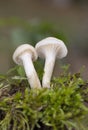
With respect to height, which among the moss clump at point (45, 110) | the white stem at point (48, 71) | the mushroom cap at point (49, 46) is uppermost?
the mushroom cap at point (49, 46)

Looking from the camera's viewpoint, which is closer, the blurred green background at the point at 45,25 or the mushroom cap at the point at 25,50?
the mushroom cap at the point at 25,50

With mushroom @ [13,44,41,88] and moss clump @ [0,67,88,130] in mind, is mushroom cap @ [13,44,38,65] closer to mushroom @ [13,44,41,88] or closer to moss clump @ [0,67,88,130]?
mushroom @ [13,44,41,88]

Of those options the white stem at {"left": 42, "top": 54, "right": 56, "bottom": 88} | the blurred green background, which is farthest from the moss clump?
the blurred green background

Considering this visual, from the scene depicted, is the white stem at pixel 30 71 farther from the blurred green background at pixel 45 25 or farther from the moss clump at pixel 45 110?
the blurred green background at pixel 45 25

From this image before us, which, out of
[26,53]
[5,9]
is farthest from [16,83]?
[5,9]

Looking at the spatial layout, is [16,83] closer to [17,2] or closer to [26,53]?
[26,53]

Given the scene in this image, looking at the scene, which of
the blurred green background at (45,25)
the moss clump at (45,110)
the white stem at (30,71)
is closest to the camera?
the moss clump at (45,110)

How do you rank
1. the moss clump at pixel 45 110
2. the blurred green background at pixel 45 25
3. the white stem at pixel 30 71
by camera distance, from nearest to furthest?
the moss clump at pixel 45 110, the white stem at pixel 30 71, the blurred green background at pixel 45 25

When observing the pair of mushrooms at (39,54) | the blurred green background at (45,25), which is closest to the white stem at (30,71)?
the pair of mushrooms at (39,54)
